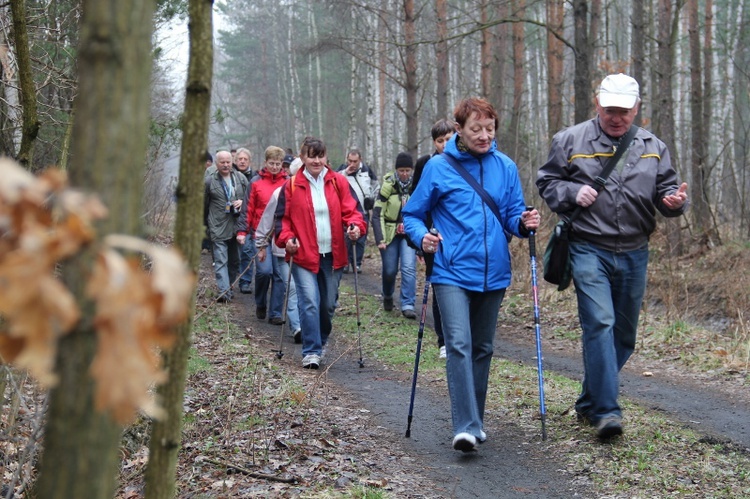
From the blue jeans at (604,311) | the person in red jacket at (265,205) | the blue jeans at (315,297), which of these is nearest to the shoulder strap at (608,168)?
the blue jeans at (604,311)

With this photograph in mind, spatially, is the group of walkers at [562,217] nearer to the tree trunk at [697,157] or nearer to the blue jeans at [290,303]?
the blue jeans at [290,303]

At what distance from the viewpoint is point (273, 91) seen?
2192 inches

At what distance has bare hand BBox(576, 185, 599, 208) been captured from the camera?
5258 millimetres

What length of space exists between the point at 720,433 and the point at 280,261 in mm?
6349

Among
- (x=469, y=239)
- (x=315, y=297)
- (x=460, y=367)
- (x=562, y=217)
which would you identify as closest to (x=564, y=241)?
(x=562, y=217)

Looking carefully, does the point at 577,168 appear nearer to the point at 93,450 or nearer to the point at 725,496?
the point at 725,496

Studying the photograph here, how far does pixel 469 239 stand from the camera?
532 centimetres

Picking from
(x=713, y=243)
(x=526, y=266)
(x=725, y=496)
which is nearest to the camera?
(x=725, y=496)

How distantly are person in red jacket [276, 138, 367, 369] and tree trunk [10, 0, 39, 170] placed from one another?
4.44 m

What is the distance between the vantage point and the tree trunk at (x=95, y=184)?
118 cm

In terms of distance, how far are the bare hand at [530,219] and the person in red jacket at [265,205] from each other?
6.68 meters

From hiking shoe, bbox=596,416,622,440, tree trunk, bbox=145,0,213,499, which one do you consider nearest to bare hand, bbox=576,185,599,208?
hiking shoe, bbox=596,416,622,440

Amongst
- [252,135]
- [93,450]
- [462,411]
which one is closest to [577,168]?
[462,411]

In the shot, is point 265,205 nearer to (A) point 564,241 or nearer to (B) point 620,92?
(A) point 564,241
